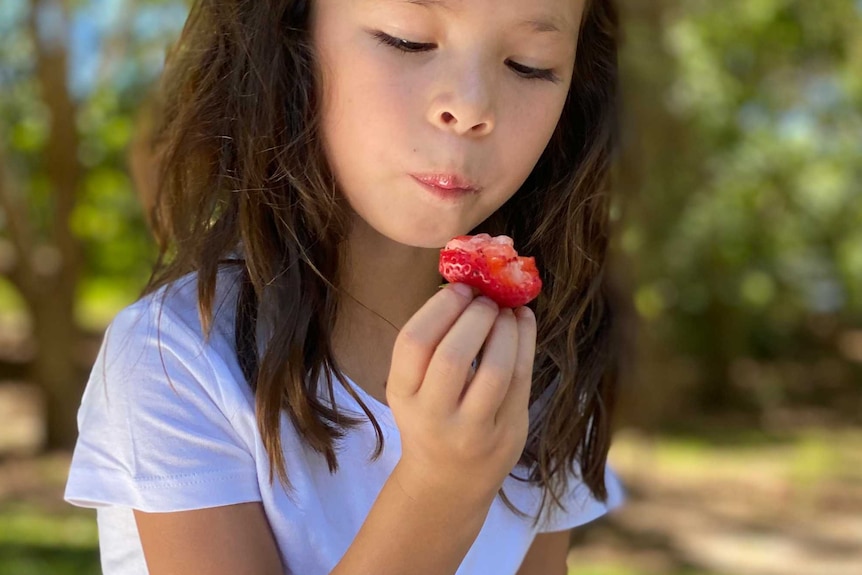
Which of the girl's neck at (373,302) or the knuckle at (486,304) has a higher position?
the knuckle at (486,304)

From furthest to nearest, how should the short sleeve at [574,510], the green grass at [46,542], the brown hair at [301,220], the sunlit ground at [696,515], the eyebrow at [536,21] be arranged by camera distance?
the sunlit ground at [696,515]
the green grass at [46,542]
the short sleeve at [574,510]
the brown hair at [301,220]
the eyebrow at [536,21]

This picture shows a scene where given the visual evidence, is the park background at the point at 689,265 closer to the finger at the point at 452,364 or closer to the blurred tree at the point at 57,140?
the blurred tree at the point at 57,140

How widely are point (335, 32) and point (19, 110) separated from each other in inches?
239

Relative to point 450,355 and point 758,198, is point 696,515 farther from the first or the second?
point 450,355

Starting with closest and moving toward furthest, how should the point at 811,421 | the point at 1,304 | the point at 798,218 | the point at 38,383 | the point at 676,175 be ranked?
the point at 676,175 < the point at 38,383 < the point at 798,218 < the point at 811,421 < the point at 1,304

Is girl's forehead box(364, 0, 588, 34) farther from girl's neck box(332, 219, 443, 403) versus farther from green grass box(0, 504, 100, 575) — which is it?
green grass box(0, 504, 100, 575)

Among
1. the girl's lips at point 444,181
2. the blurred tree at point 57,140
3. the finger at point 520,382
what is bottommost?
the blurred tree at point 57,140

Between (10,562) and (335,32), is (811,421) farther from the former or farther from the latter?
(335,32)

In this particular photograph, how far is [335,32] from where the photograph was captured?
1397mm

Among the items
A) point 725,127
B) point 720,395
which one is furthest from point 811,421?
point 725,127

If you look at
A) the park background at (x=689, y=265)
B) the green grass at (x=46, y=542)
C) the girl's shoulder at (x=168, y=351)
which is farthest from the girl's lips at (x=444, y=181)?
the green grass at (x=46, y=542)

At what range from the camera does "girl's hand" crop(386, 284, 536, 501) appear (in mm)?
1214

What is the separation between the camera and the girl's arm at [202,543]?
→ 1.31 meters

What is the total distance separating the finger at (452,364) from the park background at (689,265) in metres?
3.28
